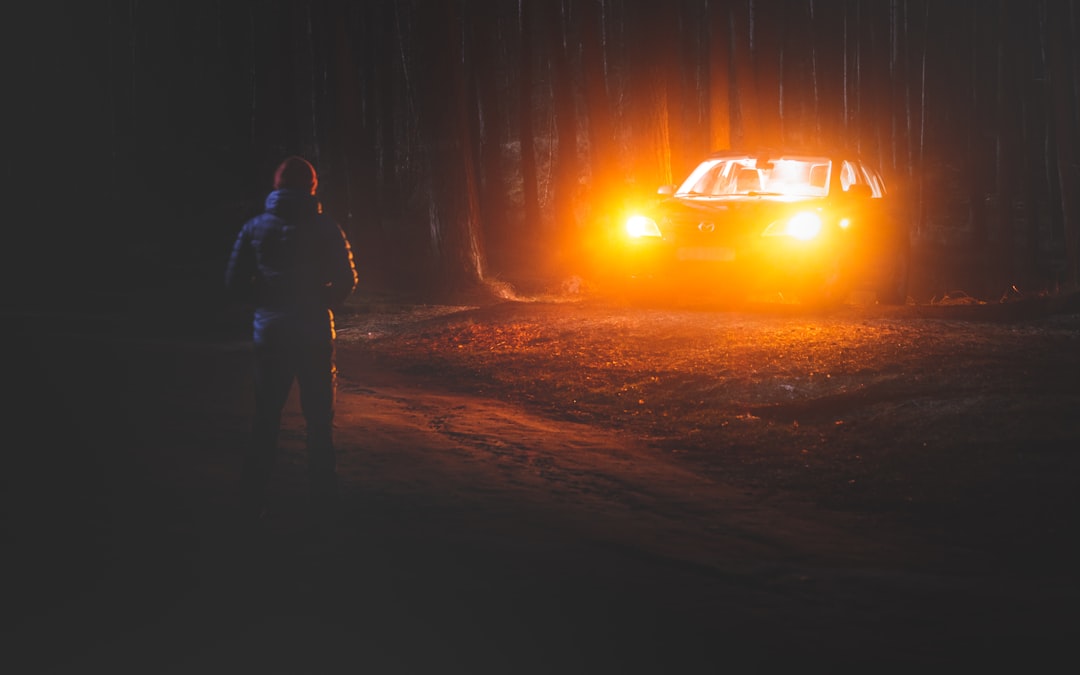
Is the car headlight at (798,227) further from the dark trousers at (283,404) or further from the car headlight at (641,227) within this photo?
the dark trousers at (283,404)

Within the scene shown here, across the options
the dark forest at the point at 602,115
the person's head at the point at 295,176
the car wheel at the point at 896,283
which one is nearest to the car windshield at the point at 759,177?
the car wheel at the point at 896,283

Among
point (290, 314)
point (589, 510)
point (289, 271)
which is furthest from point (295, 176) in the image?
point (589, 510)

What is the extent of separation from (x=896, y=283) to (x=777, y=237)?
250 cm

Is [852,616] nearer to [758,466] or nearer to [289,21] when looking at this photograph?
[758,466]

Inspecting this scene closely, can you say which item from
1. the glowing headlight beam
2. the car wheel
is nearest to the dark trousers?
the glowing headlight beam

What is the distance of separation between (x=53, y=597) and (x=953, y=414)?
5962 mm

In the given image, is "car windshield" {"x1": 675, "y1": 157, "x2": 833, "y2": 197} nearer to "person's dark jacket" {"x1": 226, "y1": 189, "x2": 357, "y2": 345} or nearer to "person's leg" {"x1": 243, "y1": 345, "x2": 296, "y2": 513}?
"person's dark jacket" {"x1": 226, "y1": 189, "x2": 357, "y2": 345}

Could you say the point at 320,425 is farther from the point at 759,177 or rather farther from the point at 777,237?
the point at 759,177

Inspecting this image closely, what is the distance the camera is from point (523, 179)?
18.9m

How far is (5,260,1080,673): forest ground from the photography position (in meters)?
4.36

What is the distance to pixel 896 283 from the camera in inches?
551

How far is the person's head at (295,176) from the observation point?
6.10m

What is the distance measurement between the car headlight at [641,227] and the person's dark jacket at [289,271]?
7.26 meters

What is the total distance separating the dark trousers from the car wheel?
9282mm
